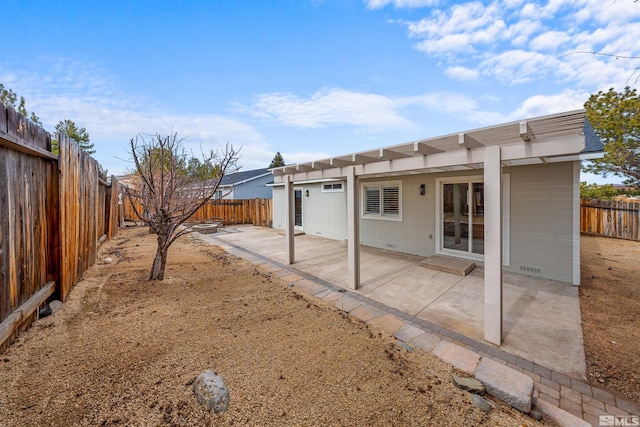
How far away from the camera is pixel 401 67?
336 inches

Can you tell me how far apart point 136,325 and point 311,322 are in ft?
7.27

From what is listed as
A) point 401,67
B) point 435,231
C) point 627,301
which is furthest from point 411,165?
point 401,67

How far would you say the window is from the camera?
9.91 meters

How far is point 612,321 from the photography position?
348 centimetres

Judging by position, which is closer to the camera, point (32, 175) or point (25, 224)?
point (25, 224)

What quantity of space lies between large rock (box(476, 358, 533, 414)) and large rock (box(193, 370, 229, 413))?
2239mm

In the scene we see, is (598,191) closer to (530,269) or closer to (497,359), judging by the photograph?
(530,269)

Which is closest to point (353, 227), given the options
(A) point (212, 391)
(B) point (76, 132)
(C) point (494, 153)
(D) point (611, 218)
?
(C) point (494, 153)

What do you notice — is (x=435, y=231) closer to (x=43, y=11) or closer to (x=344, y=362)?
(x=344, y=362)

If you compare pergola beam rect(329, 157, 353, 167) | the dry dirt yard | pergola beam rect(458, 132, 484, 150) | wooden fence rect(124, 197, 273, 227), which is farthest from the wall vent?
wooden fence rect(124, 197, 273, 227)

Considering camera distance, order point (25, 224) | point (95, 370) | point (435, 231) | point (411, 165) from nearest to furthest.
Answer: point (95, 370) < point (25, 224) < point (411, 165) < point (435, 231)

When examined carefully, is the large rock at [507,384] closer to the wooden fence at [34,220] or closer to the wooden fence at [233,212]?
the wooden fence at [34,220]

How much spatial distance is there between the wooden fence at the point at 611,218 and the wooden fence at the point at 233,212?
14706mm

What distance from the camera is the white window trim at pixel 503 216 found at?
557 cm
